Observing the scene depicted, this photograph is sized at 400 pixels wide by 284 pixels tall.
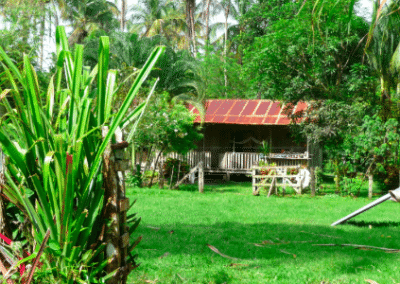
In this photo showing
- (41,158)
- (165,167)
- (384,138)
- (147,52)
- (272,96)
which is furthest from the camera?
(147,52)

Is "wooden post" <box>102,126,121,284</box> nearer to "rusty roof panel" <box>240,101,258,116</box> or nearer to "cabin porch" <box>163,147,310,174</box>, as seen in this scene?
"cabin porch" <box>163,147,310,174</box>

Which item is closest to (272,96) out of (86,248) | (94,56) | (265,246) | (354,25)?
(354,25)

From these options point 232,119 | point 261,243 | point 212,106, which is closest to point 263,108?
point 232,119

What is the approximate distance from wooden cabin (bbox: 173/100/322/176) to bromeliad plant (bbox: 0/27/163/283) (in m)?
17.6

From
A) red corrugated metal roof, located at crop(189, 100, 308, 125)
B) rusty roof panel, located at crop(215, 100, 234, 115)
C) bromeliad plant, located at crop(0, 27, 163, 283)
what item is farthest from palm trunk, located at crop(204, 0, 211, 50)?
bromeliad plant, located at crop(0, 27, 163, 283)

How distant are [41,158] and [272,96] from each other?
15.6 meters

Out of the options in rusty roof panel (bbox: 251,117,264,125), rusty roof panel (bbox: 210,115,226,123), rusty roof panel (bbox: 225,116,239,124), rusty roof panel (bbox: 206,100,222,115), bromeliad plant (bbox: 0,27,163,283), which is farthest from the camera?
rusty roof panel (bbox: 206,100,222,115)

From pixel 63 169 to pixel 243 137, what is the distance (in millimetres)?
22438

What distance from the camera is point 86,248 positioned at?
2082 millimetres

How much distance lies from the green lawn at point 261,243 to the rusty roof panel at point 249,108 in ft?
33.4

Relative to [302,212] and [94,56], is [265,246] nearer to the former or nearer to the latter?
[302,212]

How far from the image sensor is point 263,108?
22.3 meters

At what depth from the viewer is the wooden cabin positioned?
68.5ft

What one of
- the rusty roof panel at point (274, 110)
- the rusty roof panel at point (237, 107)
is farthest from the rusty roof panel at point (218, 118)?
the rusty roof panel at point (274, 110)
